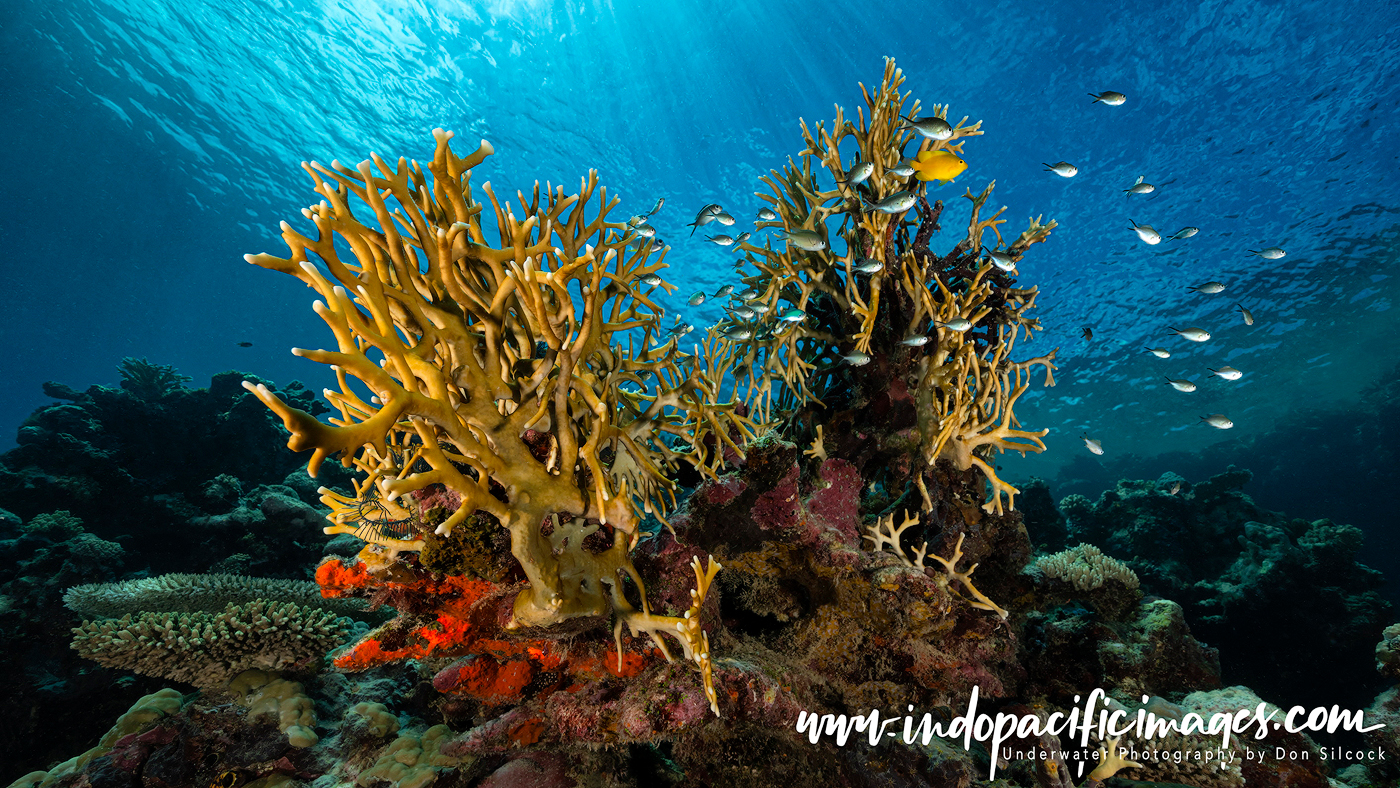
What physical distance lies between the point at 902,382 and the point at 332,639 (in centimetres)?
513

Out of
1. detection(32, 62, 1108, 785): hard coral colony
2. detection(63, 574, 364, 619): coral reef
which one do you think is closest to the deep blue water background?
detection(32, 62, 1108, 785): hard coral colony

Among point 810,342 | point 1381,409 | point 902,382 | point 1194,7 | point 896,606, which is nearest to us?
point 896,606

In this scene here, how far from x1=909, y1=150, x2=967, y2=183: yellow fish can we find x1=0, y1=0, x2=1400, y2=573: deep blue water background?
1256 centimetres

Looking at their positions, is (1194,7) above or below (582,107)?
below

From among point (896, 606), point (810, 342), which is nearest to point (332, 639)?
point (896, 606)

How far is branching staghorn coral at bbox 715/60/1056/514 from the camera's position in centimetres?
377

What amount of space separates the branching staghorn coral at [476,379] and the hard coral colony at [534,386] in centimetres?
1

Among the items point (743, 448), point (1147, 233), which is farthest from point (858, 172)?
point (1147, 233)

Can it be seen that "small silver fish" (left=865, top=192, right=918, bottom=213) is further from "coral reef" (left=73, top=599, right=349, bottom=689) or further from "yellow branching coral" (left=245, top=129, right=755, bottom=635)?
"coral reef" (left=73, top=599, right=349, bottom=689)

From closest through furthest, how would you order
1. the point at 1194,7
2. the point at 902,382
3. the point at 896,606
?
the point at 896,606, the point at 902,382, the point at 1194,7

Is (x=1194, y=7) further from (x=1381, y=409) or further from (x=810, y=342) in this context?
(x=1381, y=409)

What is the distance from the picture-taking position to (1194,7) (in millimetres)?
13711

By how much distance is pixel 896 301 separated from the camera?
13.9 ft

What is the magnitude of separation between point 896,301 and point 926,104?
2392 centimetres
